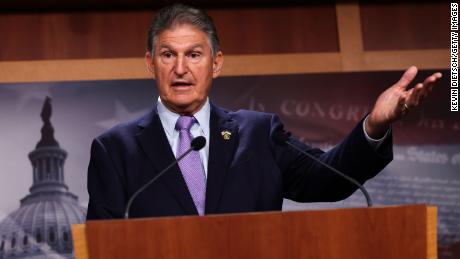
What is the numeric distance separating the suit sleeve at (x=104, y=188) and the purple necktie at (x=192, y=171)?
169 mm

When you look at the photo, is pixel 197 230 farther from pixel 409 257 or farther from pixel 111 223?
pixel 409 257

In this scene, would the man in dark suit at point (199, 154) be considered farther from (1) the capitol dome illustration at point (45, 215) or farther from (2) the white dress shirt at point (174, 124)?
(1) the capitol dome illustration at point (45, 215)

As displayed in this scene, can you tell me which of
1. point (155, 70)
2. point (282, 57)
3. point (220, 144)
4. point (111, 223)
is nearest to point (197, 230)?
point (111, 223)

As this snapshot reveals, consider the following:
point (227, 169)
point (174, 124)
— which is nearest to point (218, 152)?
point (227, 169)

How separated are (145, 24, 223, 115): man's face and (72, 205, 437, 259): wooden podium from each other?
0.65m

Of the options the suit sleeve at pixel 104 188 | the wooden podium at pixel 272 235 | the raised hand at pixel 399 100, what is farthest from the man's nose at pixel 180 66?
the wooden podium at pixel 272 235

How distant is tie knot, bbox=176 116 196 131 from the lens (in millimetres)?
2314

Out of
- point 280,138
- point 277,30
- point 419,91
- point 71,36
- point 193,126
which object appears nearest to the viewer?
point 419,91

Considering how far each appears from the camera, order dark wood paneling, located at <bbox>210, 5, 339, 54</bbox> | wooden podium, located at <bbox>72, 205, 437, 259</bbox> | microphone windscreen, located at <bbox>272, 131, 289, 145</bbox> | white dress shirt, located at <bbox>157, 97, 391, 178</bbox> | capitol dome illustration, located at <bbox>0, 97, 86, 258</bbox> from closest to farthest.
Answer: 1. wooden podium, located at <bbox>72, 205, 437, 259</bbox>
2. microphone windscreen, located at <bbox>272, 131, 289, 145</bbox>
3. white dress shirt, located at <bbox>157, 97, 391, 178</bbox>
4. capitol dome illustration, located at <bbox>0, 97, 86, 258</bbox>
5. dark wood paneling, located at <bbox>210, 5, 339, 54</bbox>

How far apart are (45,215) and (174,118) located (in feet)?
4.83

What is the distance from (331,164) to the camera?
224cm

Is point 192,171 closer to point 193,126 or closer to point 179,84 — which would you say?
point 193,126

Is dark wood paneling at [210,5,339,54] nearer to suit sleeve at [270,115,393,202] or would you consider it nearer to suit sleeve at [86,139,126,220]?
suit sleeve at [270,115,393,202]

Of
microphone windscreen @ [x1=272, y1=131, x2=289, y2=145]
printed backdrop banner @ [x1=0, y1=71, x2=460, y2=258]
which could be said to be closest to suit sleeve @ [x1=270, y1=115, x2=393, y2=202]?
microphone windscreen @ [x1=272, y1=131, x2=289, y2=145]
